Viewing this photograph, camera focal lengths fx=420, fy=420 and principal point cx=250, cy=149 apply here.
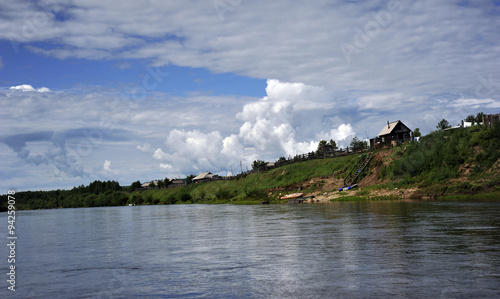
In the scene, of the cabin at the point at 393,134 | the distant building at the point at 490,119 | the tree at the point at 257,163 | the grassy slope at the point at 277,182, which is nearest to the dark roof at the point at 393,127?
the cabin at the point at 393,134

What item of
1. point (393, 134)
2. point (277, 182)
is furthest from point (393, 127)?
point (277, 182)

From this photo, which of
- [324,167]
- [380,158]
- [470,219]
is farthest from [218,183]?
[470,219]

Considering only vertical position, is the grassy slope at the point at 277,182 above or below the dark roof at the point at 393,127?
below

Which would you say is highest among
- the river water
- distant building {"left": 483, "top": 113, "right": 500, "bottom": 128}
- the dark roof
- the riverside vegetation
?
the dark roof

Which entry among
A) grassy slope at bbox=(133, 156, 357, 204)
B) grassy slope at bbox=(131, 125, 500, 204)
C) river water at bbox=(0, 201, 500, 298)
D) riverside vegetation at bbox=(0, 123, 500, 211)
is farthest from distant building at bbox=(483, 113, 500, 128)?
river water at bbox=(0, 201, 500, 298)

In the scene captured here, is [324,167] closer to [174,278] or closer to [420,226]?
[420,226]

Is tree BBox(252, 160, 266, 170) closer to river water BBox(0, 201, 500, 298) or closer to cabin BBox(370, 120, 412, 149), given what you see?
cabin BBox(370, 120, 412, 149)

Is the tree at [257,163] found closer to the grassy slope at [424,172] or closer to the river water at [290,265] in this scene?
the grassy slope at [424,172]

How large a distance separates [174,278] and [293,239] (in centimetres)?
1005

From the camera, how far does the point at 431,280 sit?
13.1 meters

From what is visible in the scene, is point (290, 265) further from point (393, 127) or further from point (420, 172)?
point (393, 127)

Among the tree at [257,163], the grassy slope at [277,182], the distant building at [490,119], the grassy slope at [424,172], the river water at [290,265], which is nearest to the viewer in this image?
the river water at [290,265]

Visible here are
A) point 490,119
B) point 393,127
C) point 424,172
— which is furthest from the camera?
point 393,127

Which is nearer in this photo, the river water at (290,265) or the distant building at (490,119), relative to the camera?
the river water at (290,265)
